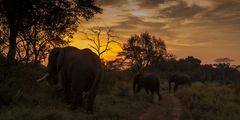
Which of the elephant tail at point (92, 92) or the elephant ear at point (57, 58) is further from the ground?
the elephant ear at point (57, 58)

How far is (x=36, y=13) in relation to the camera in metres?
20.7

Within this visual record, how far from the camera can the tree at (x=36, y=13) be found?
63.8ft

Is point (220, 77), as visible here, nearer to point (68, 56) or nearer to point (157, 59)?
point (157, 59)

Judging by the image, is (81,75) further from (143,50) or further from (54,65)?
(143,50)

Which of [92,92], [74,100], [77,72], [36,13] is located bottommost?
[74,100]

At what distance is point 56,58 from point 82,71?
9.41ft

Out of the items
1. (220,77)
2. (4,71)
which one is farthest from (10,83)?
(220,77)

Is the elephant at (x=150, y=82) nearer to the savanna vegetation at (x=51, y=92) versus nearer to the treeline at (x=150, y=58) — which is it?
the savanna vegetation at (x=51, y=92)

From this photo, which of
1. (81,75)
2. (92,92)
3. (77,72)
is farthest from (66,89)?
(92,92)

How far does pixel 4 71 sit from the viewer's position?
43.3ft

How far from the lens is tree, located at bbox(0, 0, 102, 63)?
63.8 ft

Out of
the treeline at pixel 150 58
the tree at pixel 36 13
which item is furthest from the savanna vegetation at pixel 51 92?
the treeline at pixel 150 58

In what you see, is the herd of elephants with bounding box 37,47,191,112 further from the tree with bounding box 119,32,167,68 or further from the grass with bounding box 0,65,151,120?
the tree with bounding box 119,32,167,68

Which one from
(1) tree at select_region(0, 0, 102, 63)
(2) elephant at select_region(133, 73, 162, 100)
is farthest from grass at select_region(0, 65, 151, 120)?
(2) elephant at select_region(133, 73, 162, 100)
